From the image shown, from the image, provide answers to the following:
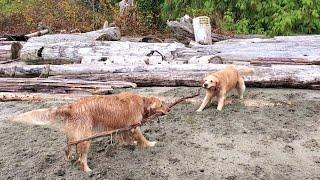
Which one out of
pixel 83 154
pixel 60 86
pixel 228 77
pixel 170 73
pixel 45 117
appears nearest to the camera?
pixel 45 117

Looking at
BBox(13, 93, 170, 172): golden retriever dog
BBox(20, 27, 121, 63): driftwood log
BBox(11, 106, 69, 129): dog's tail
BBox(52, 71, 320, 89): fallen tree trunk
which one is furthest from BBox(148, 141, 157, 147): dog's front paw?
BBox(20, 27, 121, 63): driftwood log

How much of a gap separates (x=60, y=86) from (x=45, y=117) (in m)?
4.05

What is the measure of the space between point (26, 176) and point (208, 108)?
3.28m

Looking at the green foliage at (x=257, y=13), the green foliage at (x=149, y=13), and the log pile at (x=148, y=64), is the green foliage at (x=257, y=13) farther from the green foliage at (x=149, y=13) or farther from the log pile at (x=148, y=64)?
the log pile at (x=148, y=64)

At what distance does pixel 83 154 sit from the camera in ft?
18.4

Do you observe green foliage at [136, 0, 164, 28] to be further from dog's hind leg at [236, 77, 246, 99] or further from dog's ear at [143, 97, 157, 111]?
dog's ear at [143, 97, 157, 111]

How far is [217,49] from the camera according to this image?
11492 mm

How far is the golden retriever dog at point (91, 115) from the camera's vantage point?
5444 millimetres

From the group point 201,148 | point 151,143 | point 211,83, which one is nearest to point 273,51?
point 211,83

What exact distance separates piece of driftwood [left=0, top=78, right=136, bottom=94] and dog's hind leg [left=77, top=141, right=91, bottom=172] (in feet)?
11.2

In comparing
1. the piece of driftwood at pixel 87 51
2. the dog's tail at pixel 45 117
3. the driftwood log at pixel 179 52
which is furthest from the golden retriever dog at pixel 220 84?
the piece of driftwood at pixel 87 51

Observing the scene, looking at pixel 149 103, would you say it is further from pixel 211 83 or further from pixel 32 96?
pixel 32 96

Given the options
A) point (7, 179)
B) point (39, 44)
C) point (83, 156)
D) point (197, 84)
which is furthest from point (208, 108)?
point (39, 44)

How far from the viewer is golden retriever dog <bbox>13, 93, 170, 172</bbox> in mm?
5444
